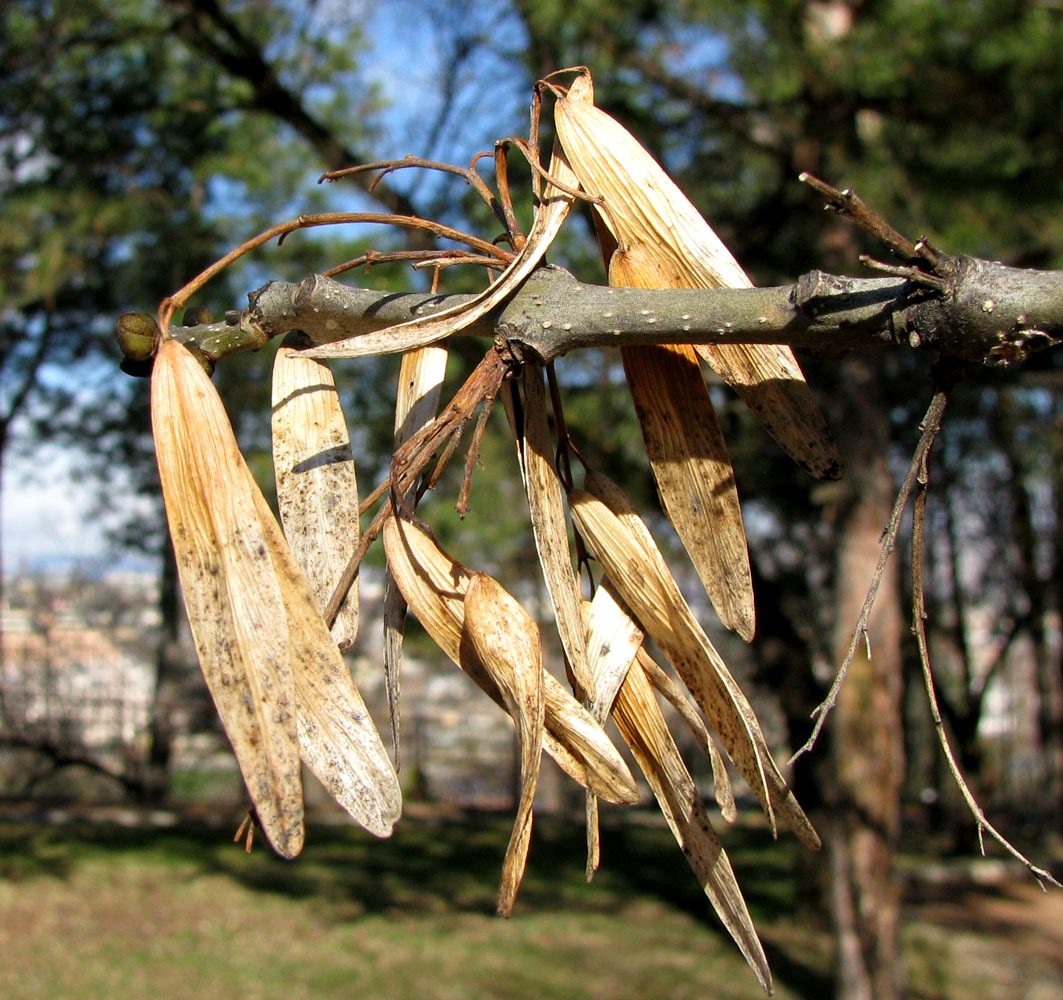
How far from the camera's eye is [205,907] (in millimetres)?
7020

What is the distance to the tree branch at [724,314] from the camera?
2.12ft

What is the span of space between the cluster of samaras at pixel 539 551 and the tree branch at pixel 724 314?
3cm

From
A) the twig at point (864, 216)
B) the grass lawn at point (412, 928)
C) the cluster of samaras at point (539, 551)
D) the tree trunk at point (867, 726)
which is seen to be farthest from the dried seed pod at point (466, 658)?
the grass lawn at point (412, 928)

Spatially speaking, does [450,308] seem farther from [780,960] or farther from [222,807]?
[222,807]

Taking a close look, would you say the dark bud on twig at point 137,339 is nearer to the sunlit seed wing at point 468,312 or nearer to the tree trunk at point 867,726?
the sunlit seed wing at point 468,312

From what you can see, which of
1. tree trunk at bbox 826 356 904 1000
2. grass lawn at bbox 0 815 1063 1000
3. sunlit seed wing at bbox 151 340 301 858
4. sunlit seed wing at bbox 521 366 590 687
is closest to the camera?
sunlit seed wing at bbox 151 340 301 858

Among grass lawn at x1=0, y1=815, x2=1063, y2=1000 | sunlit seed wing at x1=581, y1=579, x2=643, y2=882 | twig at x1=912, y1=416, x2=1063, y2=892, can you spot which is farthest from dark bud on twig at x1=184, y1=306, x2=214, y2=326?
grass lawn at x1=0, y1=815, x2=1063, y2=1000

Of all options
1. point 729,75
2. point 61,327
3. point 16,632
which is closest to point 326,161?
point 729,75

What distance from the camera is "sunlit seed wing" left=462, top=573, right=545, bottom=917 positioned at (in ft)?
2.07

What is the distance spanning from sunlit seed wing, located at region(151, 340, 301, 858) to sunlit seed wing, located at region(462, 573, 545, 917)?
4.7 inches

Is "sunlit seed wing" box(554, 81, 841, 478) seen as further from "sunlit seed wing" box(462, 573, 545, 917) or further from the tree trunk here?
the tree trunk

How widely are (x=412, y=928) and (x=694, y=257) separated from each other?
6.74 metres

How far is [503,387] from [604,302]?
0.09m

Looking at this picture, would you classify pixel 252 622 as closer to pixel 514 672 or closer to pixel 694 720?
pixel 514 672
